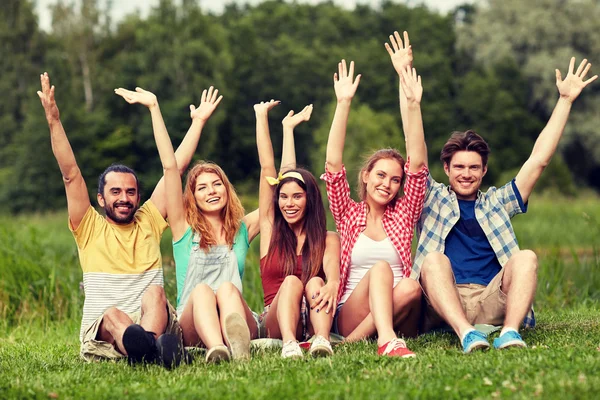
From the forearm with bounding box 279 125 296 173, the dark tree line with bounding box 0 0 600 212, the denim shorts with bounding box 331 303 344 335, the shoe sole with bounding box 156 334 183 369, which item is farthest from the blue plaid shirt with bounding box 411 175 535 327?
the dark tree line with bounding box 0 0 600 212

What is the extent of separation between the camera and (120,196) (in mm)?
5730

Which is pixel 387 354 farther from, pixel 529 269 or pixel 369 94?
pixel 369 94

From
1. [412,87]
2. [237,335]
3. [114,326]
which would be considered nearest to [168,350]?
[237,335]

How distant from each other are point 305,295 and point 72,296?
3.97 meters

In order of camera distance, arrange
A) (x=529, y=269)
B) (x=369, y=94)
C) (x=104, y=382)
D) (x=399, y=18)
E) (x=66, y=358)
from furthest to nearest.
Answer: (x=399, y=18) < (x=369, y=94) < (x=66, y=358) < (x=529, y=269) < (x=104, y=382)

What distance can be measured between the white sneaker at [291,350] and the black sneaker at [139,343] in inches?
28.8

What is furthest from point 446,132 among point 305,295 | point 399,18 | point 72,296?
point 305,295

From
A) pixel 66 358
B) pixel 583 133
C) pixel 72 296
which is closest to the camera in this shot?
pixel 66 358

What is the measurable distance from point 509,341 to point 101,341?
2.38 meters

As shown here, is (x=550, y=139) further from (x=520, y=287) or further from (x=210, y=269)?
(x=210, y=269)

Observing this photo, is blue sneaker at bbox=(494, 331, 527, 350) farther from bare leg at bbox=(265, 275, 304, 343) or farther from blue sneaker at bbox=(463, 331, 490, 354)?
bare leg at bbox=(265, 275, 304, 343)

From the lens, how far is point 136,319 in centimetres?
560

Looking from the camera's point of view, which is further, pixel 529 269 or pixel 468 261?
pixel 468 261

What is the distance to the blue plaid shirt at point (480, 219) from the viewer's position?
19.4 ft
